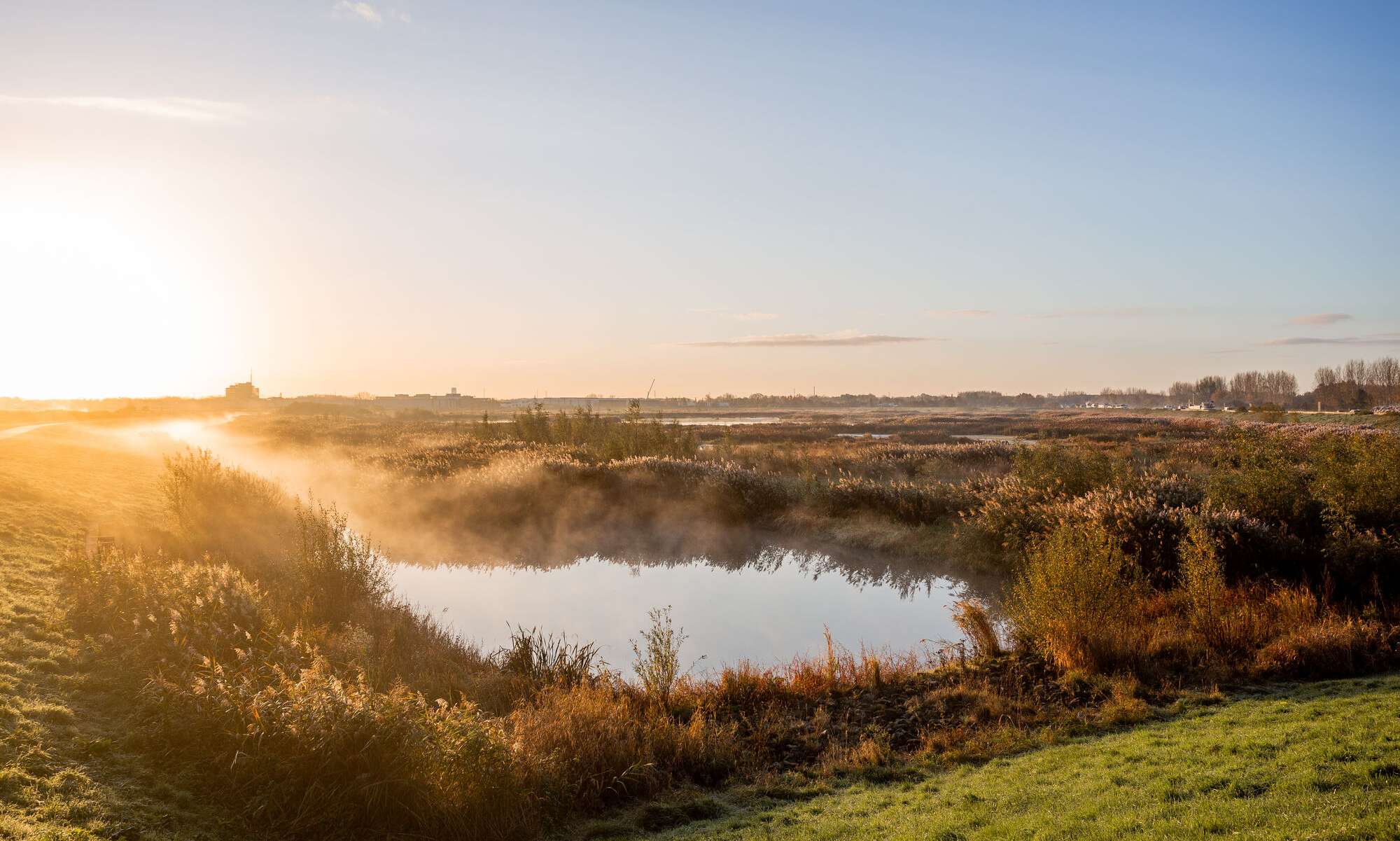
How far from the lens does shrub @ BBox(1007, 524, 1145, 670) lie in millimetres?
12148

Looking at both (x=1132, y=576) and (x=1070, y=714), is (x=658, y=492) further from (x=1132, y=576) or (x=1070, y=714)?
(x=1070, y=714)

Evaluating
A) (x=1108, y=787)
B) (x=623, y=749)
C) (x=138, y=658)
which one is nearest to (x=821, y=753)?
(x=623, y=749)

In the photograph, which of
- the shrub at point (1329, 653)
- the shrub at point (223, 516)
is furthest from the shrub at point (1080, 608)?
the shrub at point (223, 516)

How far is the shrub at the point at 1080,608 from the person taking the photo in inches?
478

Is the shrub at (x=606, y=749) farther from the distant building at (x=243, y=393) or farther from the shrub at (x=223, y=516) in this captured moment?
the distant building at (x=243, y=393)

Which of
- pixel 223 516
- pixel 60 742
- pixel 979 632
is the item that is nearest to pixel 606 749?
pixel 60 742

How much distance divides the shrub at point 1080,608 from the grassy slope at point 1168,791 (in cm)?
272

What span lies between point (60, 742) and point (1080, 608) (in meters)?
13.4

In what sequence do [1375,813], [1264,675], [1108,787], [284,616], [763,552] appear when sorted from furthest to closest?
[763,552] < [284,616] < [1264,675] < [1108,787] < [1375,813]

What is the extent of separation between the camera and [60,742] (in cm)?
672

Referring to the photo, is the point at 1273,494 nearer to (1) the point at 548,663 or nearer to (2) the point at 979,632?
(2) the point at 979,632

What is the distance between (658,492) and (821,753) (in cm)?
1918

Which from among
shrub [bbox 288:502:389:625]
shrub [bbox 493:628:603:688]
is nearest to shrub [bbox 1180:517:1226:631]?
shrub [bbox 493:628:603:688]

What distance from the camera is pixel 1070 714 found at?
1029 cm
